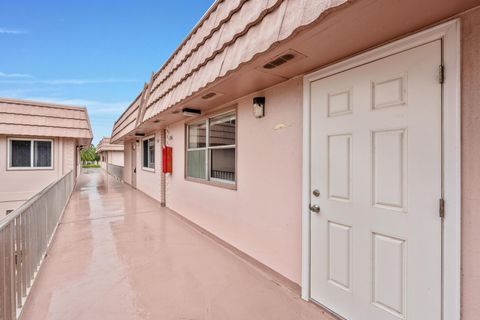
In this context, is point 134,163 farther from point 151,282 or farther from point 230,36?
point 230,36

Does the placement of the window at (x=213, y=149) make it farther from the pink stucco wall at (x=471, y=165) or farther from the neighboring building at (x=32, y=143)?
the neighboring building at (x=32, y=143)

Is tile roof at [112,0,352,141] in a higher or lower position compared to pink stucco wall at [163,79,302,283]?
higher

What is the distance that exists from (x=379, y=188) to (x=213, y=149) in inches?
125

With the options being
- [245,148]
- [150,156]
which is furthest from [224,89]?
[150,156]

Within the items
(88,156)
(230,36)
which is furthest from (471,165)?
(88,156)

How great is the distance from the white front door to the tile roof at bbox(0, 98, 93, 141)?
1127 centimetres

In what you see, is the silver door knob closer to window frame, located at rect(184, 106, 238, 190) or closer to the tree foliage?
window frame, located at rect(184, 106, 238, 190)

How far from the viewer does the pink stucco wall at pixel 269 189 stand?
2.67 m

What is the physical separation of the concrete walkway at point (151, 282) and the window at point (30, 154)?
298 inches

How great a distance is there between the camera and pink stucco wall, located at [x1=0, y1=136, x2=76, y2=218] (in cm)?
924

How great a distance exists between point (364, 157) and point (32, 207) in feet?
12.1

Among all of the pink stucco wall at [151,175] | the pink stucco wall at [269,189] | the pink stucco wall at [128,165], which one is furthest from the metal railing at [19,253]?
the pink stucco wall at [128,165]

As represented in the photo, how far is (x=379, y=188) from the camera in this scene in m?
1.87

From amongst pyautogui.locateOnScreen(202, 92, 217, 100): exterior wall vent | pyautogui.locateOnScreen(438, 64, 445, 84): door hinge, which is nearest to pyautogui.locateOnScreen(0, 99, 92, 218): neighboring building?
pyautogui.locateOnScreen(202, 92, 217, 100): exterior wall vent
